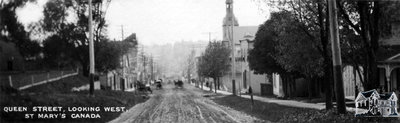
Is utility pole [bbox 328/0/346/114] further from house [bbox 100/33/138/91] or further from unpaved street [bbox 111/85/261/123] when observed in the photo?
house [bbox 100/33/138/91]

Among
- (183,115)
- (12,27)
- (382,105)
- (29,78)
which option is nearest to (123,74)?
(183,115)

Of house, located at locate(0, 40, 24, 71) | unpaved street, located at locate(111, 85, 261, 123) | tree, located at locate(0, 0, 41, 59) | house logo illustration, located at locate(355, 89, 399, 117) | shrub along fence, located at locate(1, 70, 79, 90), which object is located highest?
tree, located at locate(0, 0, 41, 59)

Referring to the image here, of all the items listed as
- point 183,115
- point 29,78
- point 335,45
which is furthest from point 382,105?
point 29,78

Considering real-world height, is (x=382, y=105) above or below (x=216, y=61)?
below

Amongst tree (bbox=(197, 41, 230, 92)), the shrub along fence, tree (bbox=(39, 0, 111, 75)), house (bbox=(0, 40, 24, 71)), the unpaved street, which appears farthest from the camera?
tree (bbox=(197, 41, 230, 92))

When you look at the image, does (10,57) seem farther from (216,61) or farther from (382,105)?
(216,61)

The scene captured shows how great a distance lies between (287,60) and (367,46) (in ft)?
29.5

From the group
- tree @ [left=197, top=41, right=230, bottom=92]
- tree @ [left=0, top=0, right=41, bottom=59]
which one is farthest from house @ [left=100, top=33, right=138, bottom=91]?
tree @ [left=0, top=0, right=41, bottom=59]

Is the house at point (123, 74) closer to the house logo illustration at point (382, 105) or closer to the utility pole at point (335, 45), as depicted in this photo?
the utility pole at point (335, 45)

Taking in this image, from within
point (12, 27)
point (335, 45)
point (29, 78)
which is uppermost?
point (12, 27)

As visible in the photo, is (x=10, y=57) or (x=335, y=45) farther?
(x=10, y=57)

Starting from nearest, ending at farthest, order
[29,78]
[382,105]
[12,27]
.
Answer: [382,105], [12,27], [29,78]

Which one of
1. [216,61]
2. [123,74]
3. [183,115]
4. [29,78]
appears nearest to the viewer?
[29,78]

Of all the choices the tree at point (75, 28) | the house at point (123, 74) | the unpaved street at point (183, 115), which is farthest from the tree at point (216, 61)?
the unpaved street at point (183, 115)
